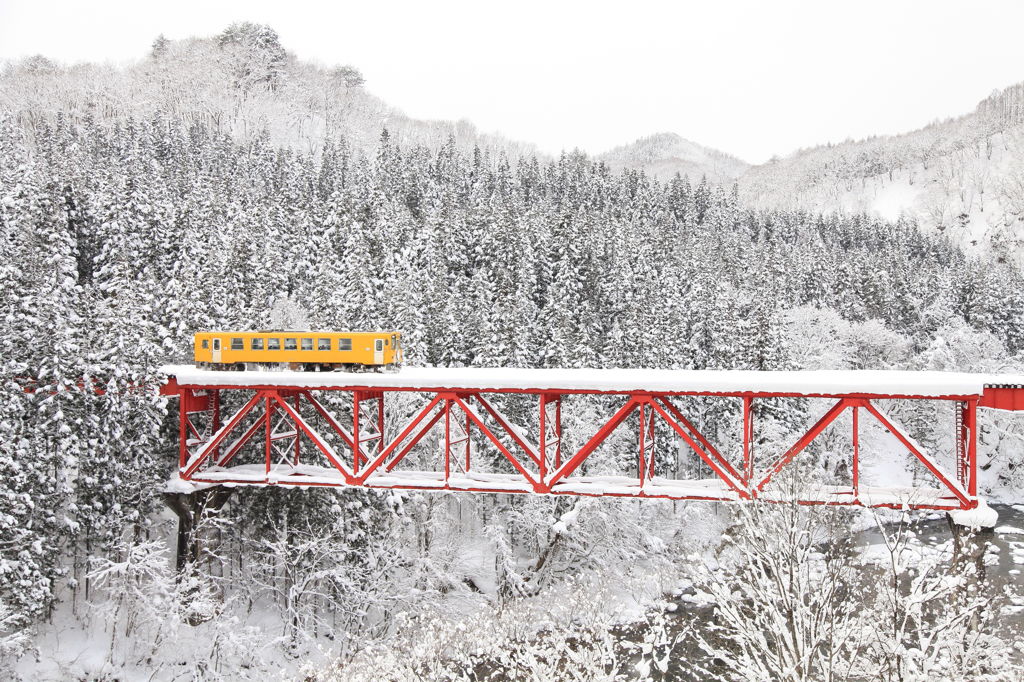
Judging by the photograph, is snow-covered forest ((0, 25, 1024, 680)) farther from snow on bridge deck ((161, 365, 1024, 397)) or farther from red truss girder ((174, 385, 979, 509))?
snow on bridge deck ((161, 365, 1024, 397))

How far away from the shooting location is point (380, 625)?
110 feet

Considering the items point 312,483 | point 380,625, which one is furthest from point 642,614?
point 312,483

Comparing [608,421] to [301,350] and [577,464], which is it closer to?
[577,464]

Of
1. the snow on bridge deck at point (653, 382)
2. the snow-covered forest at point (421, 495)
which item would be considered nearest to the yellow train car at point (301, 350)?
the snow on bridge deck at point (653, 382)

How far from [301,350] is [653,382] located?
1191cm

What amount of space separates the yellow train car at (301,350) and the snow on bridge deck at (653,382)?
1.31 m

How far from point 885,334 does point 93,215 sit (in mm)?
70384

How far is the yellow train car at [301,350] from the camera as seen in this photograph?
24.5 m

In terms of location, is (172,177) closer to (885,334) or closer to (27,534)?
(27,534)

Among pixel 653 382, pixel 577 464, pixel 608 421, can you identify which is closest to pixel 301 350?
pixel 577 464

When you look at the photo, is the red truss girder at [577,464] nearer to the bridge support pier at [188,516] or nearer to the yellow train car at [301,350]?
the bridge support pier at [188,516]

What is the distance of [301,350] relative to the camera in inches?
988

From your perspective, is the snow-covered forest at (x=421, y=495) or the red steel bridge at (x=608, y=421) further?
the snow-covered forest at (x=421, y=495)

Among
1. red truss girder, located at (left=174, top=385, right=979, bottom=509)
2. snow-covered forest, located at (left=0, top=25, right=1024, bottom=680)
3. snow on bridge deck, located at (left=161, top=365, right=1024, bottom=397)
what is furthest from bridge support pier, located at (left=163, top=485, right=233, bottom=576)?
snow on bridge deck, located at (left=161, top=365, right=1024, bottom=397)
